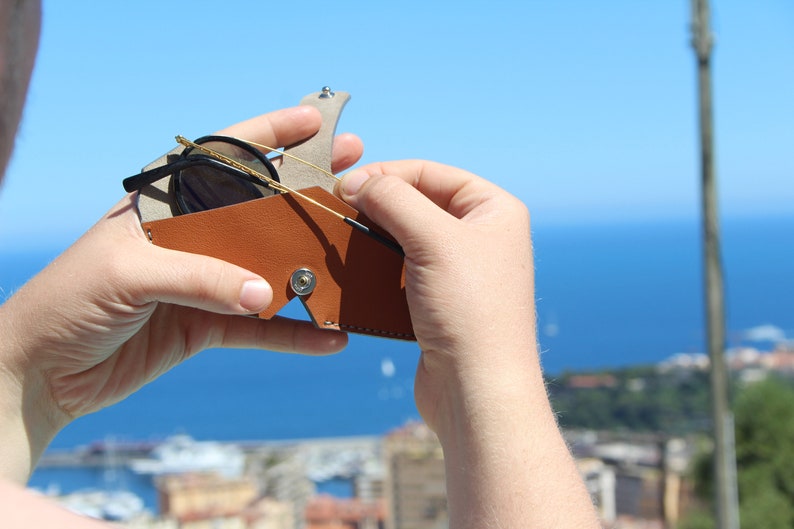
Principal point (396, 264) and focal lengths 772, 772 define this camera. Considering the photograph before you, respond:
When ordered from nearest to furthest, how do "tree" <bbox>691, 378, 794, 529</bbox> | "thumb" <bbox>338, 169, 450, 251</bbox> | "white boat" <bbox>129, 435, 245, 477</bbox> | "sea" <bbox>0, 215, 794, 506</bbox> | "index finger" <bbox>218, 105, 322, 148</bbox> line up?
"thumb" <bbox>338, 169, 450, 251</bbox> → "index finger" <bbox>218, 105, 322, 148</bbox> → "tree" <bbox>691, 378, 794, 529</bbox> → "white boat" <bbox>129, 435, 245, 477</bbox> → "sea" <bbox>0, 215, 794, 506</bbox>

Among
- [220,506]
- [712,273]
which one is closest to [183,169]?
[712,273]

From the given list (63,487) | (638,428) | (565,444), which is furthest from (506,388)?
(63,487)

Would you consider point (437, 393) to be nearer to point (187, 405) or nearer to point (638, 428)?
point (638, 428)

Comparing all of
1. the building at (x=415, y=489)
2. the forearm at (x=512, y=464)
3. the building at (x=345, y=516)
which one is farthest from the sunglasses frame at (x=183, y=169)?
the building at (x=345, y=516)

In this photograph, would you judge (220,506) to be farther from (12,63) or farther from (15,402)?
(12,63)

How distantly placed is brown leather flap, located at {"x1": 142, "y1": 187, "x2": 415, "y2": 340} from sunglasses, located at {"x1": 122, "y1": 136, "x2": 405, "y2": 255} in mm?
22

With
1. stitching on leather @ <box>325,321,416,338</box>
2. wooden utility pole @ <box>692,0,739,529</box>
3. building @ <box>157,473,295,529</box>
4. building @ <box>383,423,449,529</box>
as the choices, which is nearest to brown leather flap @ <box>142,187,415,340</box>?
stitching on leather @ <box>325,321,416,338</box>

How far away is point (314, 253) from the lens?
1.29 m

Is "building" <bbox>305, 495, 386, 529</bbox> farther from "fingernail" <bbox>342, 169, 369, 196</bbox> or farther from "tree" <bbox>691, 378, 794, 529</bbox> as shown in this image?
"fingernail" <bbox>342, 169, 369, 196</bbox>

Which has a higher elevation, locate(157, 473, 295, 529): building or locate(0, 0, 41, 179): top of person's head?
locate(0, 0, 41, 179): top of person's head

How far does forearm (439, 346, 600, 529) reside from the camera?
3.11 ft

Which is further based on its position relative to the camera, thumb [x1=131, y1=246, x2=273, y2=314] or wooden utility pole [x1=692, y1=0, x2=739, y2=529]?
wooden utility pole [x1=692, y1=0, x2=739, y2=529]

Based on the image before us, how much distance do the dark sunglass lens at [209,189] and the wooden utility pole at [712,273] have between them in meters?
4.80

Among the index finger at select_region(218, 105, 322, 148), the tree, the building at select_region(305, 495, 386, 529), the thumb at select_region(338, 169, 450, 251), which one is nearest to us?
the thumb at select_region(338, 169, 450, 251)
